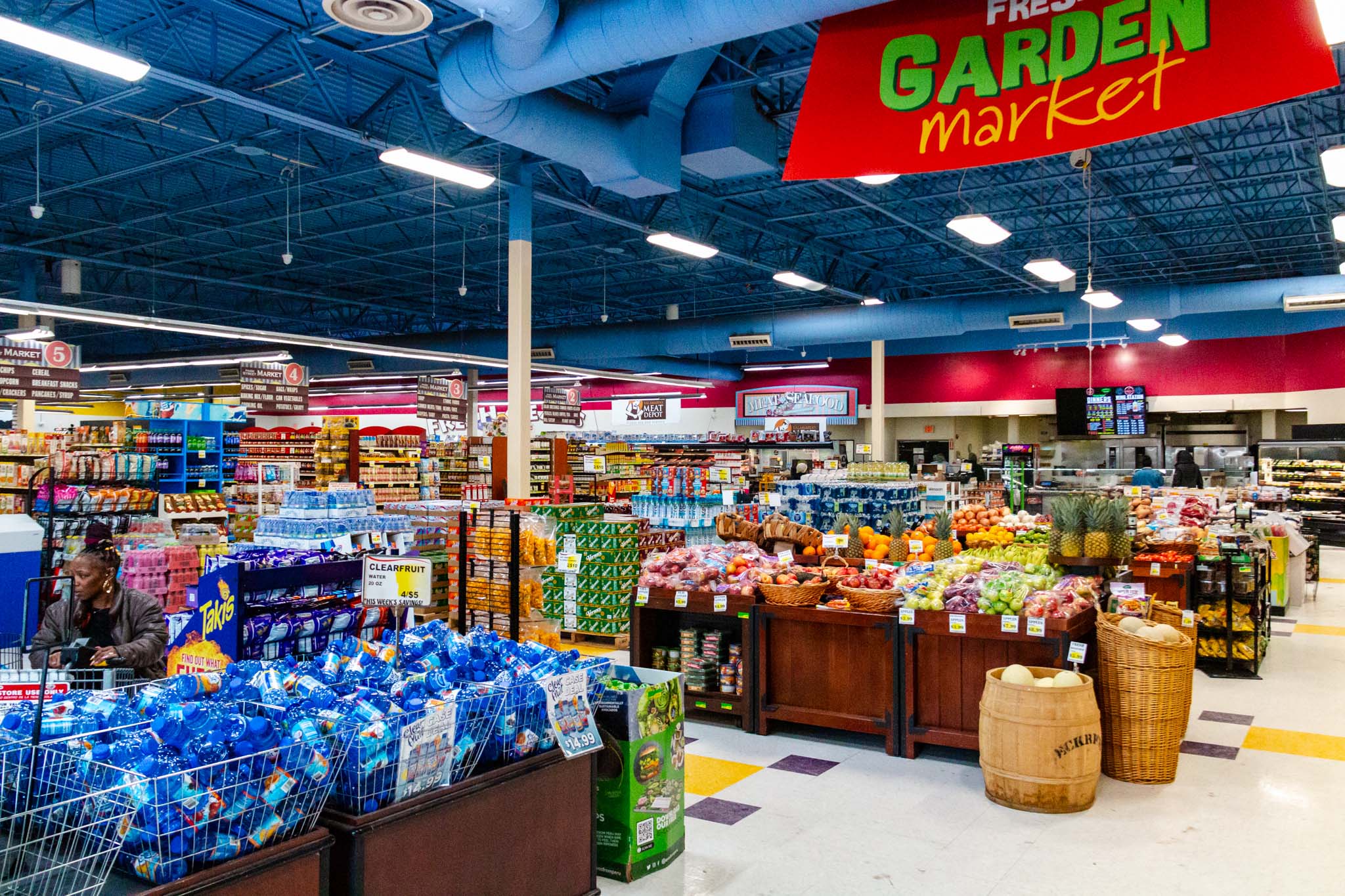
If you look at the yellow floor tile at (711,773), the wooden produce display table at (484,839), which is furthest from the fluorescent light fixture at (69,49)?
the yellow floor tile at (711,773)

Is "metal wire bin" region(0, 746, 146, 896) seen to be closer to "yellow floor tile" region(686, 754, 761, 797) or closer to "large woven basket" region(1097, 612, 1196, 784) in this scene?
"yellow floor tile" region(686, 754, 761, 797)

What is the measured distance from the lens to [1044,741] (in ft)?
15.0

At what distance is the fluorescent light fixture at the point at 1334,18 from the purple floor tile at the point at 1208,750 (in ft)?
12.6

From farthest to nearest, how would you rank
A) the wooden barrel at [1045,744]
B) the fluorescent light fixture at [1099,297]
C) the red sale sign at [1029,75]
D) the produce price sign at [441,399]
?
the produce price sign at [441,399], the fluorescent light fixture at [1099,297], the wooden barrel at [1045,744], the red sale sign at [1029,75]

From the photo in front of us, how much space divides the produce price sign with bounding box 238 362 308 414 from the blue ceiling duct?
33.8ft

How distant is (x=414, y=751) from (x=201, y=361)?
1970 centimetres

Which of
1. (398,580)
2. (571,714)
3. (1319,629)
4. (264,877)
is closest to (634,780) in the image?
(571,714)

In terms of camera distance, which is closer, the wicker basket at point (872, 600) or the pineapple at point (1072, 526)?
the wicker basket at point (872, 600)

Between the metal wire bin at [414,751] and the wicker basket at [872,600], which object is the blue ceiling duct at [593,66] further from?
the metal wire bin at [414,751]

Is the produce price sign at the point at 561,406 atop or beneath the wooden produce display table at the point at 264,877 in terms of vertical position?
atop

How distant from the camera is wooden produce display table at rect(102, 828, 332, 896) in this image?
6.71 feet

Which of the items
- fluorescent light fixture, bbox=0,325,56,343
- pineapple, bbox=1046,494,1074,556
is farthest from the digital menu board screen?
fluorescent light fixture, bbox=0,325,56,343

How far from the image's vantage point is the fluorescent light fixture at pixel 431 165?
852cm

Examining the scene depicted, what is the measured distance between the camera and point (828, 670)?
586 cm
